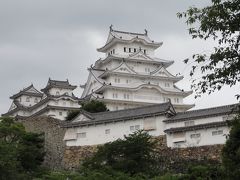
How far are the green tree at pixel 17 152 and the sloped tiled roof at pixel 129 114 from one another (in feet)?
13.2

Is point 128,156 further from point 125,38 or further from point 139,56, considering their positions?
point 125,38

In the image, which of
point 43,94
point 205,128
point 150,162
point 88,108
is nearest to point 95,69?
point 43,94

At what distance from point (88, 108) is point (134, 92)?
1176 cm

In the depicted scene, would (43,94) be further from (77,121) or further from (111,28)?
(77,121)

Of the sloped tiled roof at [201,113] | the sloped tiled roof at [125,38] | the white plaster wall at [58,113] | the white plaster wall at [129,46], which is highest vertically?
the sloped tiled roof at [125,38]

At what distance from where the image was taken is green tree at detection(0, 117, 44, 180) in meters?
22.7

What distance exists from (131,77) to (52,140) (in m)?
20.1

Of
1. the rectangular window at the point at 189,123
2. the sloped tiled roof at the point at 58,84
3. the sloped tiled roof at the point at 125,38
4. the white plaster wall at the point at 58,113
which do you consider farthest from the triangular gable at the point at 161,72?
the rectangular window at the point at 189,123

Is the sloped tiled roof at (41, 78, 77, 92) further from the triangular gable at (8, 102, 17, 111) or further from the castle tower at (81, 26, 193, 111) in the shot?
the triangular gable at (8, 102, 17, 111)

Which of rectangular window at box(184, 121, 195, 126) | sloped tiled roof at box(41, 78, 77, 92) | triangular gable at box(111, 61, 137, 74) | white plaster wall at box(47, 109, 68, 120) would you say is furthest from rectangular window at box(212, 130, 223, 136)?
sloped tiled roof at box(41, 78, 77, 92)

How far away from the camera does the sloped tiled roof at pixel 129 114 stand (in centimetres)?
3106

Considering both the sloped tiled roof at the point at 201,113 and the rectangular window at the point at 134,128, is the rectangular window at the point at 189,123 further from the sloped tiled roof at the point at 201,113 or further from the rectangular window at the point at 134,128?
the rectangular window at the point at 134,128

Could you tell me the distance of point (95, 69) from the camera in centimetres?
5391

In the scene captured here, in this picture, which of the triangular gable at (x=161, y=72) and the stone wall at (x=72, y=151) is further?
the triangular gable at (x=161, y=72)
